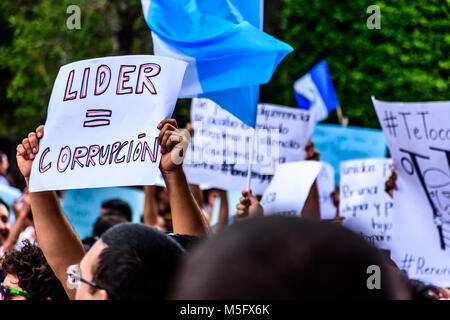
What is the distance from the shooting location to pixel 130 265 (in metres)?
1.61

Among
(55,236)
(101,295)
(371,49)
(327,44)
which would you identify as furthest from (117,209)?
(327,44)

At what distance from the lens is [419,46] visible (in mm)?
9414

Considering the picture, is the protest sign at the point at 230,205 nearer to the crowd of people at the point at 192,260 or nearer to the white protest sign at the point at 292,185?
the white protest sign at the point at 292,185

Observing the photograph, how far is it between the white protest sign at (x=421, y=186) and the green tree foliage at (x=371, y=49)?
15.1 feet

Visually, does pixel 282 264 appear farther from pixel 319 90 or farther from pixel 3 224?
pixel 319 90

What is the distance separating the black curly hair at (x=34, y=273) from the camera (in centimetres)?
273

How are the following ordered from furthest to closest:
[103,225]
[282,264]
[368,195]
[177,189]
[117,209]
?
1. [117,209]
2. [368,195]
3. [103,225]
4. [177,189]
5. [282,264]

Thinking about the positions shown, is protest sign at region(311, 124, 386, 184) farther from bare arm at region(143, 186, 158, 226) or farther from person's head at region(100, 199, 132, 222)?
bare arm at region(143, 186, 158, 226)

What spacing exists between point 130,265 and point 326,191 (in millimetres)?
4501

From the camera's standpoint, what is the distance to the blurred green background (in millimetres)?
9336
